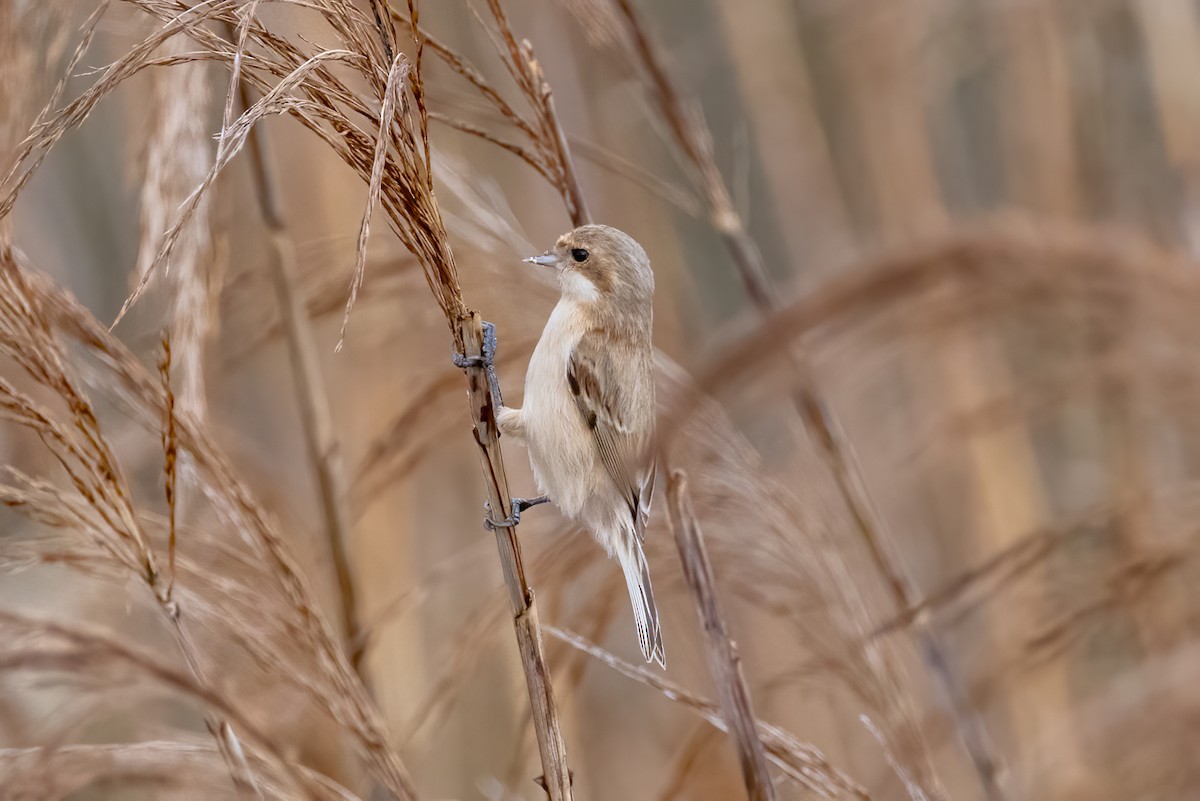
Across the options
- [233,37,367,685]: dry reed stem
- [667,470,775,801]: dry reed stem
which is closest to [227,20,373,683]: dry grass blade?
[233,37,367,685]: dry reed stem

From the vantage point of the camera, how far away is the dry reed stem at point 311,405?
1792 mm

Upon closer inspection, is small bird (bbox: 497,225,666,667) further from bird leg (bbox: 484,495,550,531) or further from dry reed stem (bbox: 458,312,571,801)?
dry reed stem (bbox: 458,312,571,801)

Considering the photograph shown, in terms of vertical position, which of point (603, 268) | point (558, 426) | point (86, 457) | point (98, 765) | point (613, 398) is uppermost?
point (603, 268)

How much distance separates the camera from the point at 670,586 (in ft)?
6.60

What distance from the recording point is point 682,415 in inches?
51.6

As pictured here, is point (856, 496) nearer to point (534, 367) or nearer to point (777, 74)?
point (534, 367)

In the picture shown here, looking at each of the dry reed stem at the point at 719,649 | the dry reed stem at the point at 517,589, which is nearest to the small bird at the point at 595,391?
the dry reed stem at the point at 719,649

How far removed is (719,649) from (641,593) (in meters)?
0.44

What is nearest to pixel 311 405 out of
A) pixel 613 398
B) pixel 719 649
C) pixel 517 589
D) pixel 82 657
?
pixel 613 398

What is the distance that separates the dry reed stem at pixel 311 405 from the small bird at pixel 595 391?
33cm

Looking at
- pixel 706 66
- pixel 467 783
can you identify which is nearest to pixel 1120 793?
pixel 467 783

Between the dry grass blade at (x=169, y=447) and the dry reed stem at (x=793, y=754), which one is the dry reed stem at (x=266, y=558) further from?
the dry reed stem at (x=793, y=754)

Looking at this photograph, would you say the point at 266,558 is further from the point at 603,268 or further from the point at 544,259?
the point at 603,268

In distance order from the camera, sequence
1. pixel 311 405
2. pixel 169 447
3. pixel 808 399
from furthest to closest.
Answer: pixel 311 405, pixel 808 399, pixel 169 447
